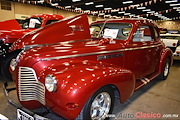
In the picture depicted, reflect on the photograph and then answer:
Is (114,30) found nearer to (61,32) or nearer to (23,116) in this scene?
(61,32)

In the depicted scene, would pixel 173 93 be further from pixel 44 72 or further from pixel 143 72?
pixel 44 72

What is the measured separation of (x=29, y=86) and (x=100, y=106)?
3.38 feet

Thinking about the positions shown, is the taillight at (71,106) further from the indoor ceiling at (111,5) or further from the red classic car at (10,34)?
the indoor ceiling at (111,5)

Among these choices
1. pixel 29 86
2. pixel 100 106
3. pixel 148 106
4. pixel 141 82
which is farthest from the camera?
pixel 141 82

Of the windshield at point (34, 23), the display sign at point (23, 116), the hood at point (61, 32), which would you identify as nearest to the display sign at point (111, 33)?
the hood at point (61, 32)

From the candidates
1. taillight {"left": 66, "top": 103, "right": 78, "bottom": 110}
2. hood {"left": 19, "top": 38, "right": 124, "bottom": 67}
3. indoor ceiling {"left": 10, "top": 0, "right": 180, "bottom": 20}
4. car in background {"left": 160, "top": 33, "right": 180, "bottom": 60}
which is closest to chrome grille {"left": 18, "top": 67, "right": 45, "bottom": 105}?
hood {"left": 19, "top": 38, "right": 124, "bottom": 67}

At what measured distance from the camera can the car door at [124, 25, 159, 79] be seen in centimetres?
299

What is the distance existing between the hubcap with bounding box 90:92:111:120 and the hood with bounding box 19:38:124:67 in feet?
2.25

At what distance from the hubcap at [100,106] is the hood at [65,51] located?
0.68m

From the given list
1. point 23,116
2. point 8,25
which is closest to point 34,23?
point 8,25

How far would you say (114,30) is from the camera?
122 inches

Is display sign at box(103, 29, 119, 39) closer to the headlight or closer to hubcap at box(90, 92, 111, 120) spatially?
hubcap at box(90, 92, 111, 120)

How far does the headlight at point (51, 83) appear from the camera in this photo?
5.93 feet

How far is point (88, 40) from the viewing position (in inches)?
115
